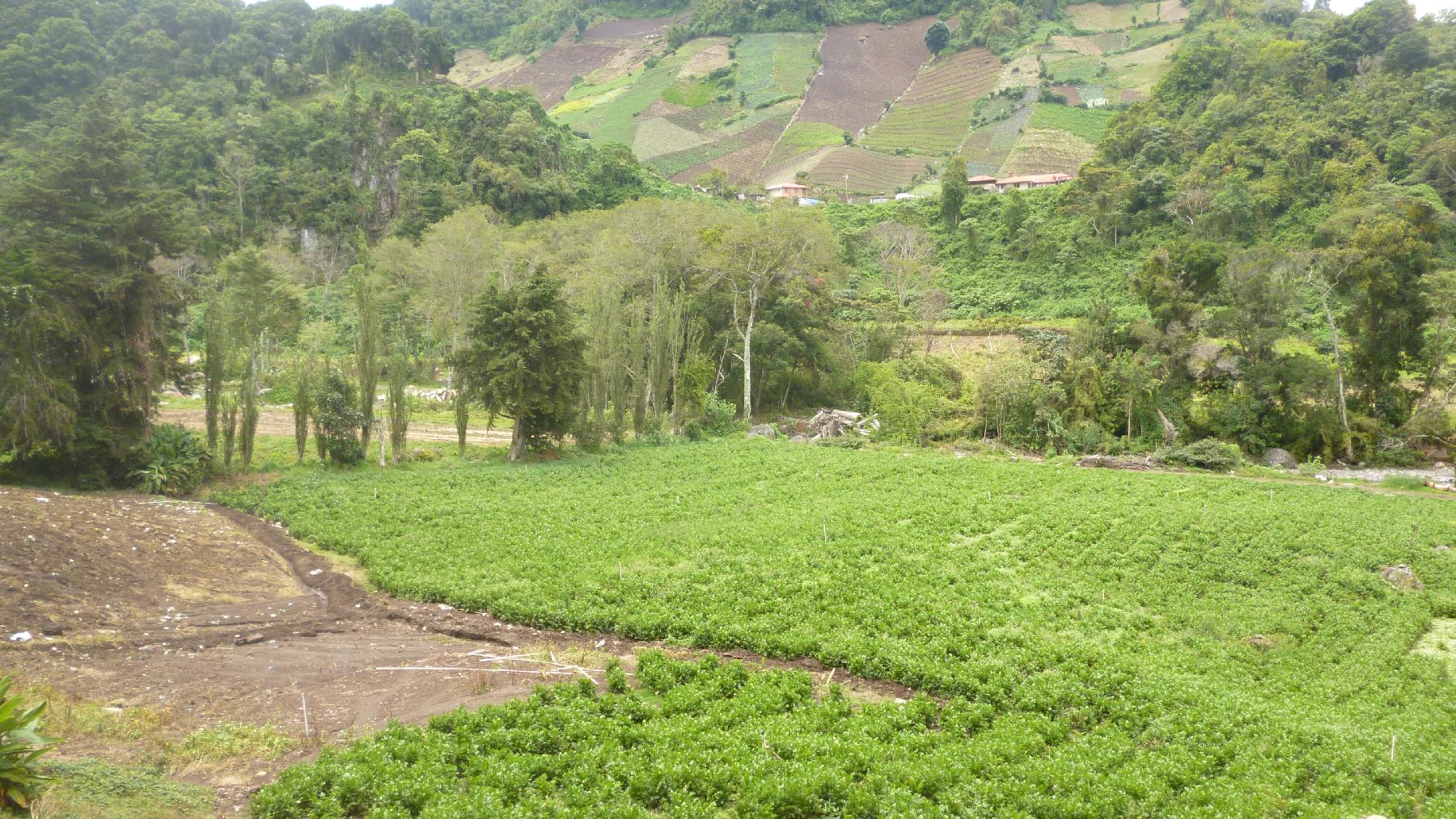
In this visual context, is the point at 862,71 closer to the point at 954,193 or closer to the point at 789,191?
the point at 789,191

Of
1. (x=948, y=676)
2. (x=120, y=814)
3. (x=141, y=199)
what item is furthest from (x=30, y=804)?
(x=141, y=199)

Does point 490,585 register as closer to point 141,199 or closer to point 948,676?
point 948,676

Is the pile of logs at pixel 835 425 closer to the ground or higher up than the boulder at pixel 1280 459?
higher up

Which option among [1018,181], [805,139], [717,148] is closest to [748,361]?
[1018,181]

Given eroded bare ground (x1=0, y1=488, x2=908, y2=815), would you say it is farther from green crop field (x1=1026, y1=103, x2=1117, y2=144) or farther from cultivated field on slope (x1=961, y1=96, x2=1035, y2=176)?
green crop field (x1=1026, y1=103, x2=1117, y2=144)

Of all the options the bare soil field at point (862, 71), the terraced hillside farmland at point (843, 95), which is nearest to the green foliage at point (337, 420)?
the terraced hillside farmland at point (843, 95)

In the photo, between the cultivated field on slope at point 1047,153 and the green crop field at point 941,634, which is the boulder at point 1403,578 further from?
the cultivated field on slope at point 1047,153

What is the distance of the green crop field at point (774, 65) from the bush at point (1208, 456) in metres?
96.9

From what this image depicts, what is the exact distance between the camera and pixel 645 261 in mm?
41406

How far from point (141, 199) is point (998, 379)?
33877 millimetres

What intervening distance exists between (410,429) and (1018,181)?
63.1m

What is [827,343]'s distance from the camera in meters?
44.9

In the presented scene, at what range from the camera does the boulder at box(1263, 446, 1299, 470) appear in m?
30.0

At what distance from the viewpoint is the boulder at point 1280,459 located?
29969 mm
